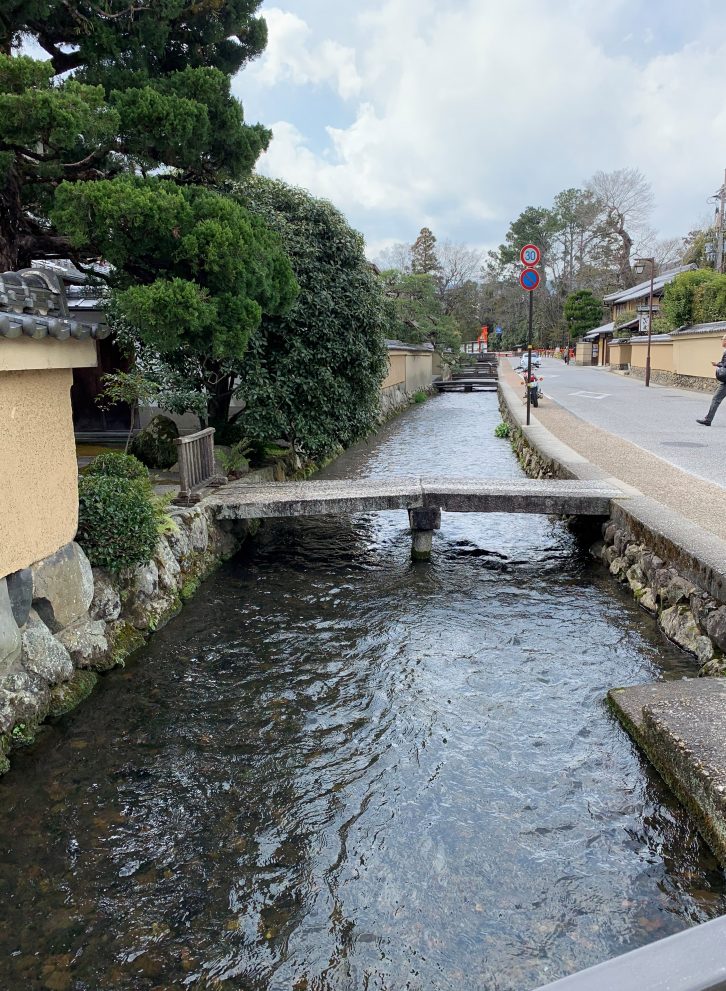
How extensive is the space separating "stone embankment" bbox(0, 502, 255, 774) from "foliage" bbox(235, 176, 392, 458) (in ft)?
11.2

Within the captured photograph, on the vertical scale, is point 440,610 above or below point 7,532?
below

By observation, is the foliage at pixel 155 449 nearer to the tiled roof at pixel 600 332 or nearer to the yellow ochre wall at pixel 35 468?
the yellow ochre wall at pixel 35 468

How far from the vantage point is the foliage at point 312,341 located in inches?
433

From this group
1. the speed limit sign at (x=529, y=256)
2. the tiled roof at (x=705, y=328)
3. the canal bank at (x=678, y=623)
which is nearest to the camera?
the canal bank at (x=678, y=623)

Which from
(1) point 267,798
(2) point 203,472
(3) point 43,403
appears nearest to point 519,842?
(1) point 267,798

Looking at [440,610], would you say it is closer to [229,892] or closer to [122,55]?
[229,892]

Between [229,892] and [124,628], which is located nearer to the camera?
[229,892]

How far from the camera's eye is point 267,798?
464 centimetres

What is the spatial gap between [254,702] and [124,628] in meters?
1.88

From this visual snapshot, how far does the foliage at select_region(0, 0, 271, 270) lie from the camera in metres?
6.61

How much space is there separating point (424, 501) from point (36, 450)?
5.19 meters

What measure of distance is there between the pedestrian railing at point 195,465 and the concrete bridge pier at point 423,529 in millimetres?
3053

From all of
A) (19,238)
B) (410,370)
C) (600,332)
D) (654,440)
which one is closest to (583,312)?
(600,332)

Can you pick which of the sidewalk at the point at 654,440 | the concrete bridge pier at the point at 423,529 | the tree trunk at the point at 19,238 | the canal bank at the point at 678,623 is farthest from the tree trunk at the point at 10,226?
the sidewalk at the point at 654,440
